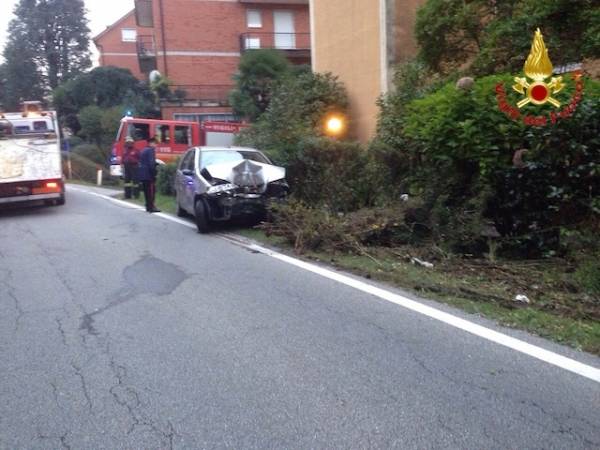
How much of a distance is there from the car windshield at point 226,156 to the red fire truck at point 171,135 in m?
10.00

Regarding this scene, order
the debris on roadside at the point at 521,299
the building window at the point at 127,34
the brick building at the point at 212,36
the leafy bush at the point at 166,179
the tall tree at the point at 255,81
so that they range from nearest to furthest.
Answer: the debris on roadside at the point at 521,299
the leafy bush at the point at 166,179
the tall tree at the point at 255,81
the brick building at the point at 212,36
the building window at the point at 127,34

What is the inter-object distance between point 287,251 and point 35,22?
46.7 meters

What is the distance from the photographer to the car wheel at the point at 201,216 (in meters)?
11.0

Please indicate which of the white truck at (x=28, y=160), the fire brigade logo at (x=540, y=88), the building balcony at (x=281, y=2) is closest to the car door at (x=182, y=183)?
the white truck at (x=28, y=160)

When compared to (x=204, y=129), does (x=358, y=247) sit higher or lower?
lower

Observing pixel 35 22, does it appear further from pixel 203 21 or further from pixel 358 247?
pixel 358 247

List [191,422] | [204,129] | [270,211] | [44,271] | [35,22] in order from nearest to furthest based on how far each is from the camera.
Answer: [191,422]
[44,271]
[270,211]
[204,129]
[35,22]

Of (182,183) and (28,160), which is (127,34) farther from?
(182,183)

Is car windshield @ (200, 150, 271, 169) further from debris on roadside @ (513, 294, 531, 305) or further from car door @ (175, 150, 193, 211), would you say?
debris on roadside @ (513, 294, 531, 305)

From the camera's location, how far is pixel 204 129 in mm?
22266

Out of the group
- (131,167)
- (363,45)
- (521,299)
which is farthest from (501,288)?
(363,45)

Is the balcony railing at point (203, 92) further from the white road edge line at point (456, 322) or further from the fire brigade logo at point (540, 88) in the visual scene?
the fire brigade logo at point (540, 88)

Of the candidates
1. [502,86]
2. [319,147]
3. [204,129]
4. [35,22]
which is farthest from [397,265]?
[35,22]

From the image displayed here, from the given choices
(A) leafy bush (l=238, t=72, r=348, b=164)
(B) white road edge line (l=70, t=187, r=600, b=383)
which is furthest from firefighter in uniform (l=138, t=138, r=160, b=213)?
(B) white road edge line (l=70, t=187, r=600, b=383)
